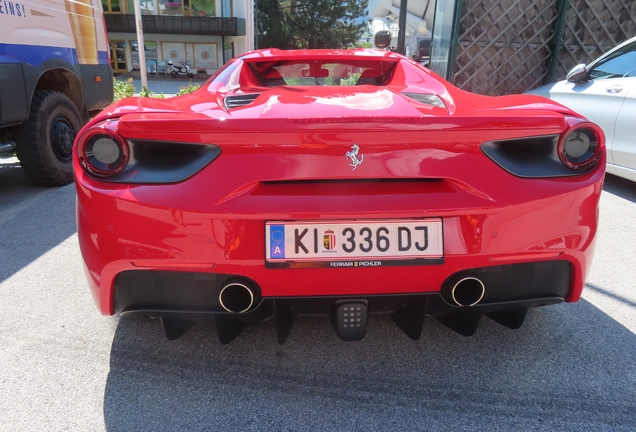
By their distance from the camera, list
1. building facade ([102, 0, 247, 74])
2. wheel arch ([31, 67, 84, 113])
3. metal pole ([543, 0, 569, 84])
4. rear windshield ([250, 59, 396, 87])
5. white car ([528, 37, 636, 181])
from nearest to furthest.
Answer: rear windshield ([250, 59, 396, 87])
white car ([528, 37, 636, 181])
wheel arch ([31, 67, 84, 113])
metal pole ([543, 0, 569, 84])
building facade ([102, 0, 247, 74])

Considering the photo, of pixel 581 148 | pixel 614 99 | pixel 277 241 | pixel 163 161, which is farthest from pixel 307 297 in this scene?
pixel 614 99

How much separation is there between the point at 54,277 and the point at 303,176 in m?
1.88

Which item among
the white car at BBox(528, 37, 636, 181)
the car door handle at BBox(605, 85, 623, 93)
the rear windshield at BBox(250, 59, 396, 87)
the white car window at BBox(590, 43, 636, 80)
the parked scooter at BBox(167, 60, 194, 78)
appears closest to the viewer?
the rear windshield at BBox(250, 59, 396, 87)

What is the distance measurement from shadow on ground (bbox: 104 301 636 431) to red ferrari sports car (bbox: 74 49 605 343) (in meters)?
0.27

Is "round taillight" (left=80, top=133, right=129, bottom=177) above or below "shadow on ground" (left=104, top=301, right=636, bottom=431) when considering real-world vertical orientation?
above

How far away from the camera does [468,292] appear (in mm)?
1623

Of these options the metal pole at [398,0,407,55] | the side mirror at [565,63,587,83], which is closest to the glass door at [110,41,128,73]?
the metal pole at [398,0,407,55]

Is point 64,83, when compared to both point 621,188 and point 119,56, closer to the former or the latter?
point 621,188

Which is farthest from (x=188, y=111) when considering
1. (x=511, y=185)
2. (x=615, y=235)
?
(x=615, y=235)

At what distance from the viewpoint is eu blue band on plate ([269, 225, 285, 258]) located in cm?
149

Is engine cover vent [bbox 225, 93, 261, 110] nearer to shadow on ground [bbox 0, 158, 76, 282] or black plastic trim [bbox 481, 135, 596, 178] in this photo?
black plastic trim [bbox 481, 135, 596, 178]

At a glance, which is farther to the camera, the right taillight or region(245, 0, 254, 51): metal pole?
region(245, 0, 254, 51): metal pole

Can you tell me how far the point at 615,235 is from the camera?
3379mm

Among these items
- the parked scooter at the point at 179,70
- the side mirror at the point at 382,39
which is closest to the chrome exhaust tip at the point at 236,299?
the side mirror at the point at 382,39
